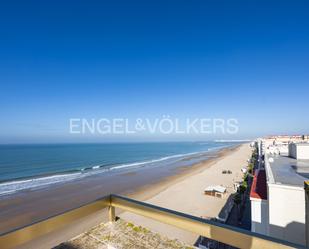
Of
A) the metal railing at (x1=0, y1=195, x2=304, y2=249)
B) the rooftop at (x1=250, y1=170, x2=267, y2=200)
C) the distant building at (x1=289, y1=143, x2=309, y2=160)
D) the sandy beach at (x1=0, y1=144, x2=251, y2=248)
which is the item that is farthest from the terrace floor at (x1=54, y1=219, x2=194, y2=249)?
the distant building at (x1=289, y1=143, x2=309, y2=160)

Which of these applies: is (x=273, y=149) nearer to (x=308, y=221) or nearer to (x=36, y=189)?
(x=308, y=221)

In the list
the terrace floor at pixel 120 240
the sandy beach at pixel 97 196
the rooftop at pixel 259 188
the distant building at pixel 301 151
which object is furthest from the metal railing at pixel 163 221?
the distant building at pixel 301 151

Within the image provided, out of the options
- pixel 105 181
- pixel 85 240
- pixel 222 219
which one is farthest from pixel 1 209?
pixel 85 240

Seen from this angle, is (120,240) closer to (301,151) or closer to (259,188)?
(259,188)

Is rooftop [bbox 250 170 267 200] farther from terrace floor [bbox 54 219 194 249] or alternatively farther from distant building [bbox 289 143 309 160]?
terrace floor [bbox 54 219 194 249]

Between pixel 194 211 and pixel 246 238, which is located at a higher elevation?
pixel 246 238

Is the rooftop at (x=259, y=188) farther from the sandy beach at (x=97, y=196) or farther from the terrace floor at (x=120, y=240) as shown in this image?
the terrace floor at (x=120, y=240)
